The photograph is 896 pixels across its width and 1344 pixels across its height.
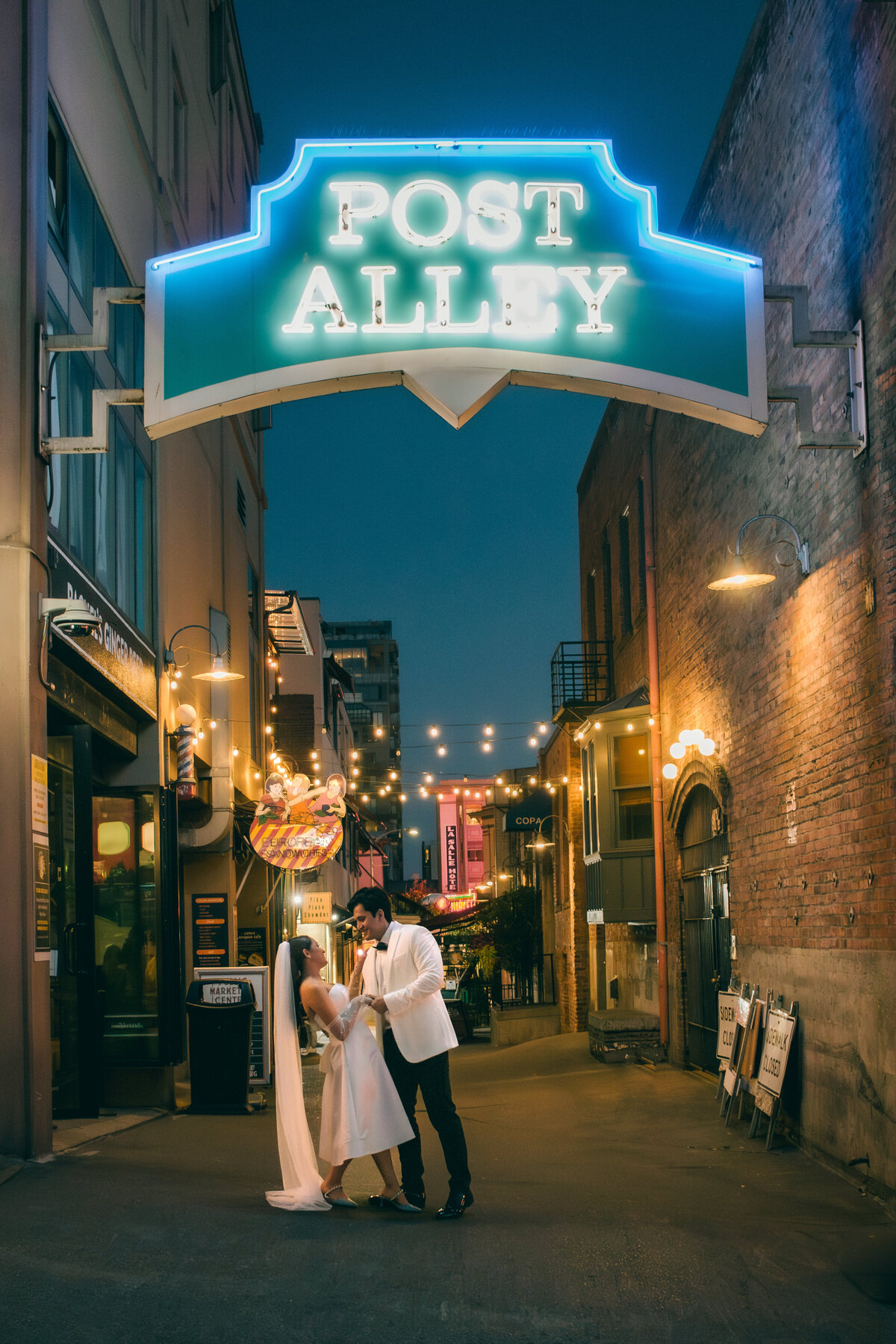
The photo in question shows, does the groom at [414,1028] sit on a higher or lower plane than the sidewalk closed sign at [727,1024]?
higher

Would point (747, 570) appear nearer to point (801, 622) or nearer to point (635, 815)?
point (801, 622)

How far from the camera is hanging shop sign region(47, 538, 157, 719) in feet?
29.5

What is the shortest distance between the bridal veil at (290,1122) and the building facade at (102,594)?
147 cm

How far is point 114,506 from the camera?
11633 millimetres

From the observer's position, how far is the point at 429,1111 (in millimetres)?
7164

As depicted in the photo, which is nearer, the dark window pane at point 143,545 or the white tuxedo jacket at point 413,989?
the white tuxedo jacket at point 413,989

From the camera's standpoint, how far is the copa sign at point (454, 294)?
27.0 ft

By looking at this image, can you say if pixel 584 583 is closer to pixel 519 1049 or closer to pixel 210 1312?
pixel 519 1049

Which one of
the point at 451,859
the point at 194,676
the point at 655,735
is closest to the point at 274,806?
the point at 194,676

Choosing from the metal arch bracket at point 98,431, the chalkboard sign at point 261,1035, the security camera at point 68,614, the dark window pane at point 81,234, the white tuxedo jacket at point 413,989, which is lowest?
the chalkboard sign at point 261,1035

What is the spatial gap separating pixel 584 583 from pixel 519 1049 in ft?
32.2

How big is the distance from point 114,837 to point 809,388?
7.78 m

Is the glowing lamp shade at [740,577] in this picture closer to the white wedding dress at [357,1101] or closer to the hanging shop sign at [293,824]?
the white wedding dress at [357,1101]

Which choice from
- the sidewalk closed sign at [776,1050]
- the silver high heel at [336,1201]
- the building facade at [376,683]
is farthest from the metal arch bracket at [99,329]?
the building facade at [376,683]
